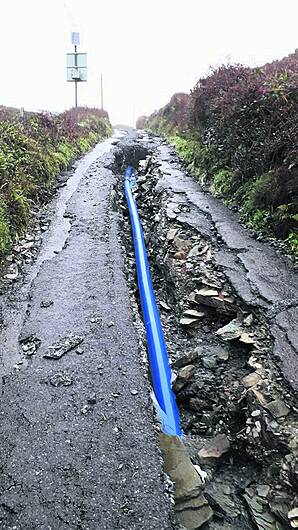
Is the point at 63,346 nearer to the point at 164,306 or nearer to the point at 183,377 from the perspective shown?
the point at 183,377

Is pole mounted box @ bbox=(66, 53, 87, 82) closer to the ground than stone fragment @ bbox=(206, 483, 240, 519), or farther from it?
farther from it

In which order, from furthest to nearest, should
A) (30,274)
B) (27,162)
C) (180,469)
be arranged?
(27,162) < (30,274) < (180,469)

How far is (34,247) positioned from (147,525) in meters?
5.47

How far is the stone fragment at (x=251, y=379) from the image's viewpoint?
3.82 m

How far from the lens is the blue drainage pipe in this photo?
3.98 meters

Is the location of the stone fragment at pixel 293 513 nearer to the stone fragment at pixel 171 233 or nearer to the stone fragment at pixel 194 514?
the stone fragment at pixel 194 514

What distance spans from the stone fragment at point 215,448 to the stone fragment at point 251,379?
57 cm

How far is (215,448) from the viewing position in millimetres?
3615

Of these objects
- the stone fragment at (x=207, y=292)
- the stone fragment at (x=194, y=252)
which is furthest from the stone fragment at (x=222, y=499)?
the stone fragment at (x=194, y=252)

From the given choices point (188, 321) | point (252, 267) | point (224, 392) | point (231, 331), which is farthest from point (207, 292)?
point (224, 392)

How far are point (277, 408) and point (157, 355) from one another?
1.67m

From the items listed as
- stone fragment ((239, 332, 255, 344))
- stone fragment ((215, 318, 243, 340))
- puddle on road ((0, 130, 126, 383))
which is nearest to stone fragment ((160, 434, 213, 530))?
stone fragment ((239, 332, 255, 344))

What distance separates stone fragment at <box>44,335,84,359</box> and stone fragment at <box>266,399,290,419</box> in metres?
2.29

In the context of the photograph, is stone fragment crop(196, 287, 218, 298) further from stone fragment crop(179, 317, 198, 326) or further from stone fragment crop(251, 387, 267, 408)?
stone fragment crop(251, 387, 267, 408)
